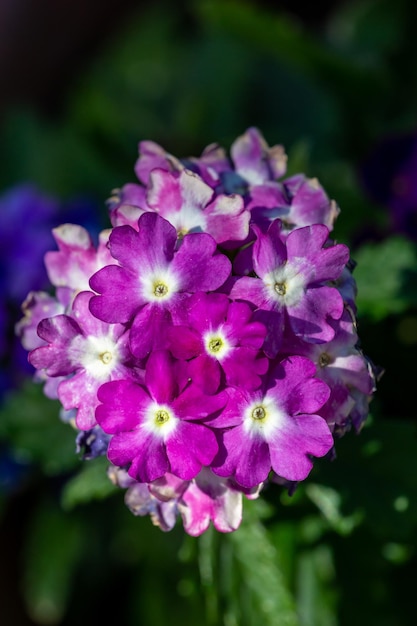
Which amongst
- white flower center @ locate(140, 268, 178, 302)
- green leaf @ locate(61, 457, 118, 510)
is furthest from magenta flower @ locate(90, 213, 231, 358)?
green leaf @ locate(61, 457, 118, 510)

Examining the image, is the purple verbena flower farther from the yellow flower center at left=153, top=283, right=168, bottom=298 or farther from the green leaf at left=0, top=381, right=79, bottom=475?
the green leaf at left=0, top=381, right=79, bottom=475

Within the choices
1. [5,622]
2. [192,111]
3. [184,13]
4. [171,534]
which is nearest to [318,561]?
[171,534]

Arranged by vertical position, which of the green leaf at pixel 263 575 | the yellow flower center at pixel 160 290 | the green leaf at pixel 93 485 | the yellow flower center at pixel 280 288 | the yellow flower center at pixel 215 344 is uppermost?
the yellow flower center at pixel 160 290

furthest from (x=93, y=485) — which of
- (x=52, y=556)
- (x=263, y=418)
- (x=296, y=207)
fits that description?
(x=52, y=556)

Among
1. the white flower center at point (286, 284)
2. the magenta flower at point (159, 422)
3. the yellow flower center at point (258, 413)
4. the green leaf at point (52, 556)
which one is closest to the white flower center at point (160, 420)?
the magenta flower at point (159, 422)

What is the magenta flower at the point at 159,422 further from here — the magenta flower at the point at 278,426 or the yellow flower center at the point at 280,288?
the yellow flower center at the point at 280,288

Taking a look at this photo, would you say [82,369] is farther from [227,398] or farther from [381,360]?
[381,360]
